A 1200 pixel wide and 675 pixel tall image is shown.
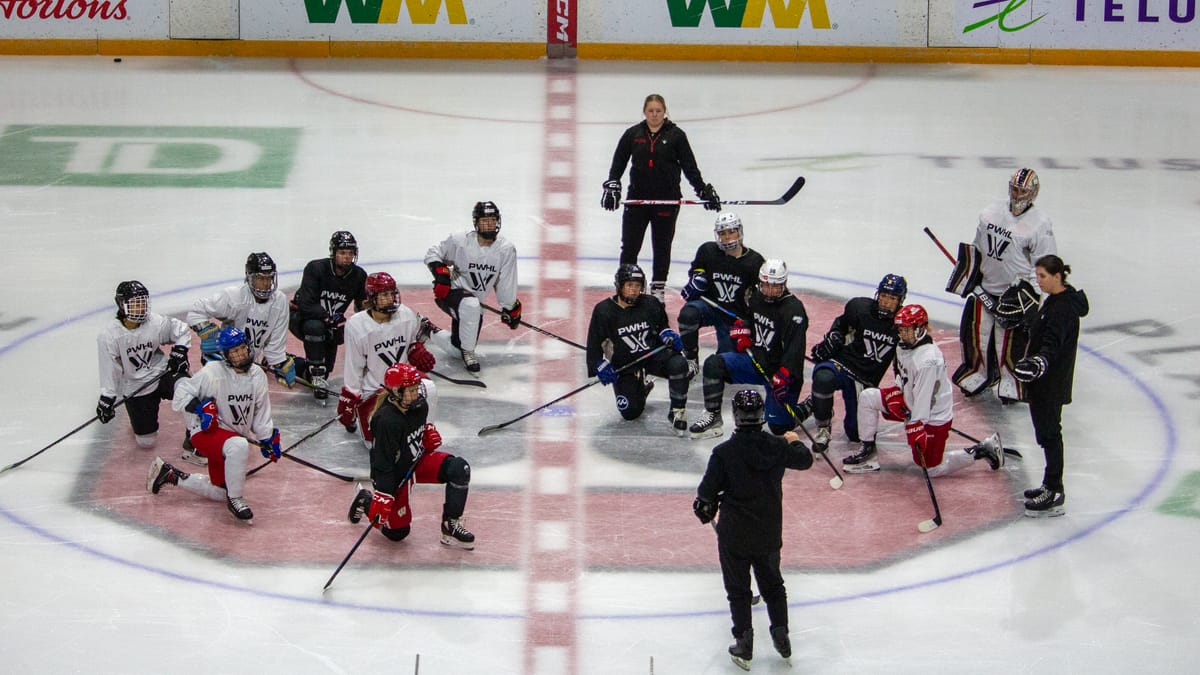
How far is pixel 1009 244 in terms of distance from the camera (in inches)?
389

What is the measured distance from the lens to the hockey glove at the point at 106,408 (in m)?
8.73

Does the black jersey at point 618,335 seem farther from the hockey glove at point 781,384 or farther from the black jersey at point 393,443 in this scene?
the black jersey at point 393,443

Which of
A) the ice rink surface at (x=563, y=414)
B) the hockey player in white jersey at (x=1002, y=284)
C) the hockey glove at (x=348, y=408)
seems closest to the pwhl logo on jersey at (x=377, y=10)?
the ice rink surface at (x=563, y=414)

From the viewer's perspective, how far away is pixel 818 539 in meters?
8.01

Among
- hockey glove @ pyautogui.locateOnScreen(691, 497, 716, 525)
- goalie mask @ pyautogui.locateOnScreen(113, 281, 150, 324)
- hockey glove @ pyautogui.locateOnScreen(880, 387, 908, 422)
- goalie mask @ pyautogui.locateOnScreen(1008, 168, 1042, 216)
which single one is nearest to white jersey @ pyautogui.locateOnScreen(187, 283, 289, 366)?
goalie mask @ pyautogui.locateOnScreen(113, 281, 150, 324)

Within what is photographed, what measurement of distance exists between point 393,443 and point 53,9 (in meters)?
13.4

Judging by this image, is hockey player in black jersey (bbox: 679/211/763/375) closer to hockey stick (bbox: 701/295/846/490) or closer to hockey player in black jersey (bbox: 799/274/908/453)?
Result: hockey stick (bbox: 701/295/846/490)

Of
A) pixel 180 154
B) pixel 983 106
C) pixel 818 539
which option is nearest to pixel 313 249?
pixel 180 154

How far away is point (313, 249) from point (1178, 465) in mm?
6573

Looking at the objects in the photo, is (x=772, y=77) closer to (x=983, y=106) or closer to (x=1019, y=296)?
(x=983, y=106)

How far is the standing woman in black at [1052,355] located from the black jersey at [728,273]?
2231mm

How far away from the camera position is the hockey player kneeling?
7.57 metres

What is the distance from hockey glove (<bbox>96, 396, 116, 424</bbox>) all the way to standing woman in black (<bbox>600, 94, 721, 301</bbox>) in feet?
12.8

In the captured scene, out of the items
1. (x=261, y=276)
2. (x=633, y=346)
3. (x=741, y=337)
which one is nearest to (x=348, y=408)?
(x=261, y=276)
